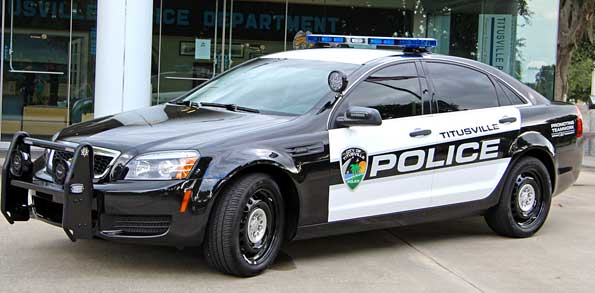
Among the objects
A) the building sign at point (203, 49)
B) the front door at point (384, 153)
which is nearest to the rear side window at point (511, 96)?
the front door at point (384, 153)

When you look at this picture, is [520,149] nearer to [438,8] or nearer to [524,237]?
[524,237]

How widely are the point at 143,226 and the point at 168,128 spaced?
2.62 ft

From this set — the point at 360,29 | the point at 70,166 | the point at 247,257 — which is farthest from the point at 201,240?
the point at 360,29

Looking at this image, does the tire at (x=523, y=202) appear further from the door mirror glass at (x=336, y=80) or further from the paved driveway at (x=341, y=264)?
the door mirror glass at (x=336, y=80)

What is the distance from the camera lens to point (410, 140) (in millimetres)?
5996

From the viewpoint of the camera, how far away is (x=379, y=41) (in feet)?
21.8

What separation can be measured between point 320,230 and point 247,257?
2.10 feet

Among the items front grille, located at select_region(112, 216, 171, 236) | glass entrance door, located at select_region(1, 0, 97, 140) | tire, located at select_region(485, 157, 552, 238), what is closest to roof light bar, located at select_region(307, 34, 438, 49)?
tire, located at select_region(485, 157, 552, 238)

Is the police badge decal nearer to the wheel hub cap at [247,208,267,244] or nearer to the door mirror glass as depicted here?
the door mirror glass

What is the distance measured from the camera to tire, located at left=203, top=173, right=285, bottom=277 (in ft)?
16.3

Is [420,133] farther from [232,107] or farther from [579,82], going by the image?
[579,82]

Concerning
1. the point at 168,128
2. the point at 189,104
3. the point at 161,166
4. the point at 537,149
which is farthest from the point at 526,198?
the point at 161,166

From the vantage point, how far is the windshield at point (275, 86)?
19.0 feet

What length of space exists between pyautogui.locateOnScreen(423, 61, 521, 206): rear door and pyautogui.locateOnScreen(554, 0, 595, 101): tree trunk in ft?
42.5
